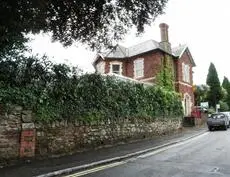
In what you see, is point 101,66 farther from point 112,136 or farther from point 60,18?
point 60,18

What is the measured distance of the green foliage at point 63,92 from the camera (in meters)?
13.3

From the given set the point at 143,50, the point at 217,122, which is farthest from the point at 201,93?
the point at 217,122

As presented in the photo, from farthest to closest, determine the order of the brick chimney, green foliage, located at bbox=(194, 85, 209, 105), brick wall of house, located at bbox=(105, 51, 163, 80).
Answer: green foliage, located at bbox=(194, 85, 209, 105), the brick chimney, brick wall of house, located at bbox=(105, 51, 163, 80)

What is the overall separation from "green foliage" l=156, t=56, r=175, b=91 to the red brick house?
16.7 inches

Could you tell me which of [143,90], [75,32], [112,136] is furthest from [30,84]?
[143,90]

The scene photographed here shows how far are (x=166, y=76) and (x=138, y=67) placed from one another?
3667 millimetres

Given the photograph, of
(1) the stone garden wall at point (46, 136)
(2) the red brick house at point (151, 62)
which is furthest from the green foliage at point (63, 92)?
(2) the red brick house at point (151, 62)

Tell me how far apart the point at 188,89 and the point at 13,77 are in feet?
110

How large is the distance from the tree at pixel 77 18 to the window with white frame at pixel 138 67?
25.3 meters

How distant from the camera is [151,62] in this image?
3894cm

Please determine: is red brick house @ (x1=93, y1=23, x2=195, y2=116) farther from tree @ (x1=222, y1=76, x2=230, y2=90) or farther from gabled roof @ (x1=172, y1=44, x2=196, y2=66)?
tree @ (x1=222, y1=76, x2=230, y2=90)

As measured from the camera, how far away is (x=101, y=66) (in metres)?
43.0

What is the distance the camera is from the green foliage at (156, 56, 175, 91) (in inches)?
1492

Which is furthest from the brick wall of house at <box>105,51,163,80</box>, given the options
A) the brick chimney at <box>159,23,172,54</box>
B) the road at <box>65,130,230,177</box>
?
the road at <box>65,130,230,177</box>
